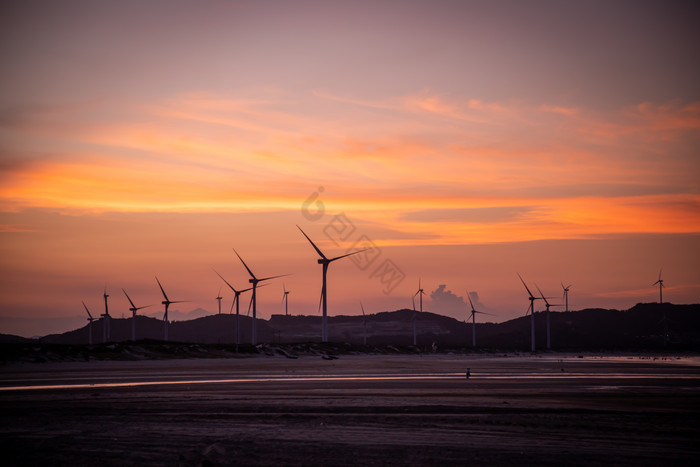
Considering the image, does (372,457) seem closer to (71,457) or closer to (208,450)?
(208,450)

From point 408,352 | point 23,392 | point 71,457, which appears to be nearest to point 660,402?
point 71,457

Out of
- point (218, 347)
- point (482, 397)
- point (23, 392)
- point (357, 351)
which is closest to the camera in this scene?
point (482, 397)

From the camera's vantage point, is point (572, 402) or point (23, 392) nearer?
point (572, 402)

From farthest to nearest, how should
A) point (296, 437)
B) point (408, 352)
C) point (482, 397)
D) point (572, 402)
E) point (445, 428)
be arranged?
point (408, 352)
point (482, 397)
point (572, 402)
point (445, 428)
point (296, 437)

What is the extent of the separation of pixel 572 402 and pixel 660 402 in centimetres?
475

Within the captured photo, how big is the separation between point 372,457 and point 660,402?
73.9 feet

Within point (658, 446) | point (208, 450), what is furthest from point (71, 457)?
point (658, 446)

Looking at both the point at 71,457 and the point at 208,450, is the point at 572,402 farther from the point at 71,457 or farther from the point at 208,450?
the point at 71,457

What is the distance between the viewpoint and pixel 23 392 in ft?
143

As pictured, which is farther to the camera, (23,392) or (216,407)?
(23,392)

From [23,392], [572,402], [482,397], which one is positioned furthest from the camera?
[23,392]

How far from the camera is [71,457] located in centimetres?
2123

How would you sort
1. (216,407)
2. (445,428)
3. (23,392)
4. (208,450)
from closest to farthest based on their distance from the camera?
(208,450)
(445,428)
(216,407)
(23,392)

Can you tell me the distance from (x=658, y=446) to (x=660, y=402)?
15.6 metres
